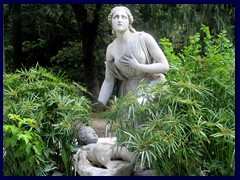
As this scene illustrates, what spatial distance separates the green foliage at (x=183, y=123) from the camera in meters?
2.71

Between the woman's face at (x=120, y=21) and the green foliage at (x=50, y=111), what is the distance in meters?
0.74

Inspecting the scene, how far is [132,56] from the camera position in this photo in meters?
3.41

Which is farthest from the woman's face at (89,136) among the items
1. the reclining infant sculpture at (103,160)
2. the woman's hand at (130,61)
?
the woman's hand at (130,61)

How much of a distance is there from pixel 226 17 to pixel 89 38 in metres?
3.40

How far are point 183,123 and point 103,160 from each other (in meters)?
0.80

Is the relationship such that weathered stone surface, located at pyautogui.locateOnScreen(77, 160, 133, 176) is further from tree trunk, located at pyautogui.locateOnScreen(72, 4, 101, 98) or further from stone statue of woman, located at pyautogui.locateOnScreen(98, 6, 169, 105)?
tree trunk, located at pyautogui.locateOnScreen(72, 4, 101, 98)

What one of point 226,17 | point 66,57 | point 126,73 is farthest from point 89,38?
point 126,73

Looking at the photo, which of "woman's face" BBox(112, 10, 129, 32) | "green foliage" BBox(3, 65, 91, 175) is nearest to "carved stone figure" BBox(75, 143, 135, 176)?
"green foliage" BBox(3, 65, 91, 175)

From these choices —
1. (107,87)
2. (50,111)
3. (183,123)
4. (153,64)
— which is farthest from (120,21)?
(183,123)

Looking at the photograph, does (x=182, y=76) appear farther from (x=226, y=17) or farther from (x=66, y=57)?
(x=66, y=57)

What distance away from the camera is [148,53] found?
3543mm

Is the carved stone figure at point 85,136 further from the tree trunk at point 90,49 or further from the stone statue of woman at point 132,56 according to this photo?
the tree trunk at point 90,49

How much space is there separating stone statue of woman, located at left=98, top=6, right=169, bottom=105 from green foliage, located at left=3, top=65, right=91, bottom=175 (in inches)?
18.3

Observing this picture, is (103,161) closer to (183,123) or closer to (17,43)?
(183,123)
